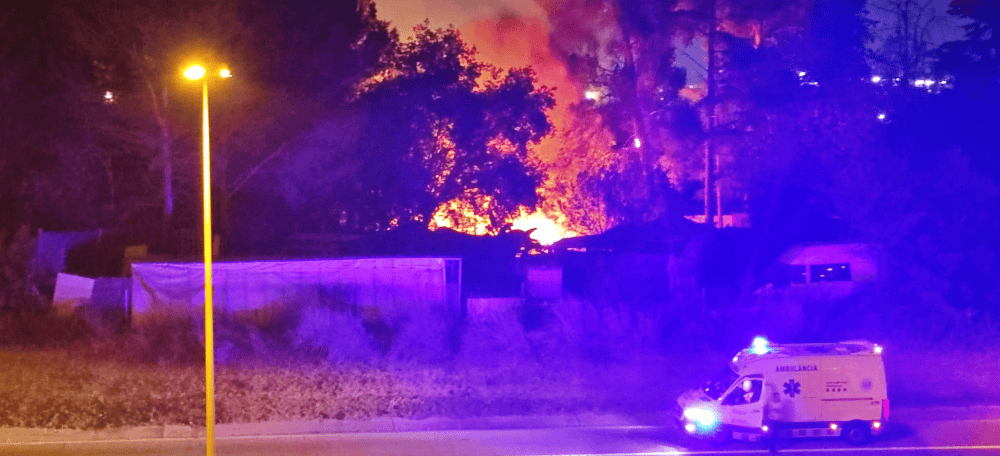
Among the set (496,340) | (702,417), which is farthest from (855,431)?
(496,340)

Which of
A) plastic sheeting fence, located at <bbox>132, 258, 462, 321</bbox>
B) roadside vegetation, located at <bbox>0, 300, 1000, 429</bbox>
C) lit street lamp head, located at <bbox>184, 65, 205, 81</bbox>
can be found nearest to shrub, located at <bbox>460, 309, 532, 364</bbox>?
roadside vegetation, located at <bbox>0, 300, 1000, 429</bbox>

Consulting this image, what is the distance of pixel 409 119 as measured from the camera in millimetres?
33969

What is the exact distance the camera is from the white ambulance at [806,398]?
14719 millimetres

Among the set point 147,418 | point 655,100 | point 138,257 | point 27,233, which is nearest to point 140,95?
point 138,257

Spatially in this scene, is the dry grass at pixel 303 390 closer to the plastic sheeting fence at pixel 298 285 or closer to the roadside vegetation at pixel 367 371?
the roadside vegetation at pixel 367 371

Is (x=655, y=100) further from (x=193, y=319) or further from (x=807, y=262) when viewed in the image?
(x=193, y=319)

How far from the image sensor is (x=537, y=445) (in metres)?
15.3

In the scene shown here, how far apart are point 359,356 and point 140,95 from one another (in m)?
11.5

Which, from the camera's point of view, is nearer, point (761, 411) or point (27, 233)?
point (761, 411)

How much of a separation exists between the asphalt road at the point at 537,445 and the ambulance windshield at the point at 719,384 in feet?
2.96

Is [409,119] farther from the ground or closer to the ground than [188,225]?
farther from the ground

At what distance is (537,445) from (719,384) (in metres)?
3.33

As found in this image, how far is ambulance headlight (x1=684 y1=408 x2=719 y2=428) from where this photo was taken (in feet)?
49.4

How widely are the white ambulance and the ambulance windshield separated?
16 cm
